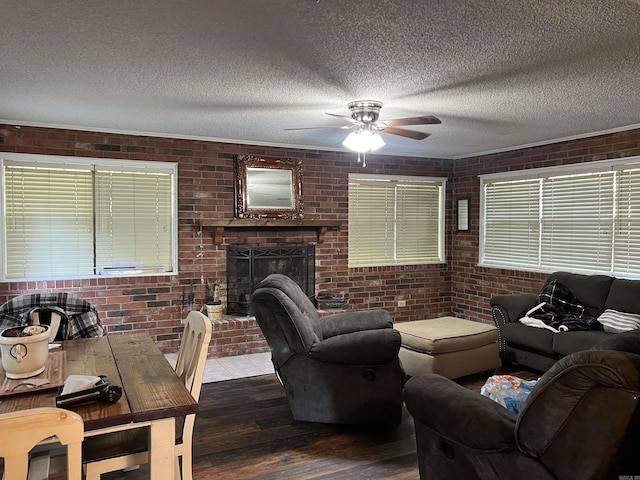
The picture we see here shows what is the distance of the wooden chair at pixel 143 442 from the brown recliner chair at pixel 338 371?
0.94 m

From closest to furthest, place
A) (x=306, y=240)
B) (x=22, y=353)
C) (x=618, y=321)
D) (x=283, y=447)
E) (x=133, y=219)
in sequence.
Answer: (x=22, y=353), (x=283, y=447), (x=618, y=321), (x=133, y=219), (x=306, y=240)


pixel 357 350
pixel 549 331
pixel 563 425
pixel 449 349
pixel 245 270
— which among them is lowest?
pixel 449 349

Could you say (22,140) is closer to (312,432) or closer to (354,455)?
(312,432)

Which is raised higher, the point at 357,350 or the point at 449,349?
the point at 357,350

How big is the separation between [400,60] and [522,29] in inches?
25.6

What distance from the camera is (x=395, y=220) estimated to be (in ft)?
21.0

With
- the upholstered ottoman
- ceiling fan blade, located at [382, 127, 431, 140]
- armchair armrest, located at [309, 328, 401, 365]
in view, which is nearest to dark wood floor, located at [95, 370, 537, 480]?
armchair armrest, located at [309, 328, 401, 365]

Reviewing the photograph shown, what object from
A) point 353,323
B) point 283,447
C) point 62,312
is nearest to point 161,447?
point 283,447

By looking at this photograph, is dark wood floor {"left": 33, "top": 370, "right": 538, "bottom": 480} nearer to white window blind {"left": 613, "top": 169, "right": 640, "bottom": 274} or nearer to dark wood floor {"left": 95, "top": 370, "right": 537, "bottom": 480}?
dark wood floor {"left": 95, "top": 370, "right": 537, "bottom": 480}

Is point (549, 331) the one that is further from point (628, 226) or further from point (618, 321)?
point (628, 226)

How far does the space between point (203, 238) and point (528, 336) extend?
3344 millimetres

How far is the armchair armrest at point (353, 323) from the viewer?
3807 mm

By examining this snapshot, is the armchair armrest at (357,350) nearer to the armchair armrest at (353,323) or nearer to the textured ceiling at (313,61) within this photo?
the armchair armrest at (353,323)

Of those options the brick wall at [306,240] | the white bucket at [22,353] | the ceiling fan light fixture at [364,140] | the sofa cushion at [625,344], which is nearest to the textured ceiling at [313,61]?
the ceiling fan light fixture at [364,140]
